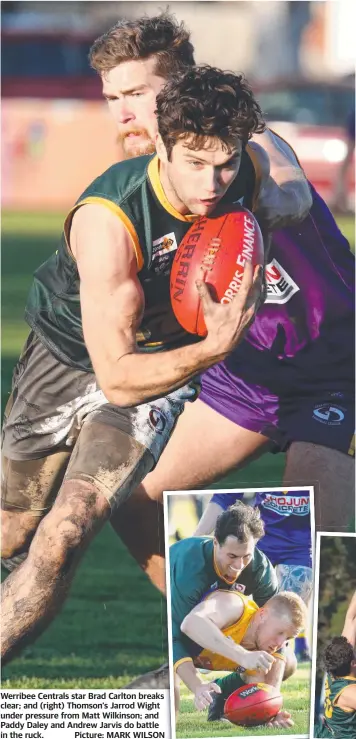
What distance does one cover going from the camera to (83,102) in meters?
12.7

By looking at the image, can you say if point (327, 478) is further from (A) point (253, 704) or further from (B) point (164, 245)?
(B) point (164, 245)

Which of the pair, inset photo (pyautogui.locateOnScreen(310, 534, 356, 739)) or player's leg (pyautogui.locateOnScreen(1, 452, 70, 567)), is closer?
inset photo (pyautogui.locateOnScreen(310, 534, 356, 739))

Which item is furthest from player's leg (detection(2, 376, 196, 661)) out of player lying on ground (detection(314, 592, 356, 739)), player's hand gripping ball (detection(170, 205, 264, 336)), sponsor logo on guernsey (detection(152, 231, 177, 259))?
player lying on ground (detection(314, 592, 356, 739))

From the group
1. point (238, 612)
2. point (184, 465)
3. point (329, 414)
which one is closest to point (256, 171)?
point (329, 414)

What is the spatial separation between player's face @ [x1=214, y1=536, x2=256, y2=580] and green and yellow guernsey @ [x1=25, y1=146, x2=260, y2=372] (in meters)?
0.70

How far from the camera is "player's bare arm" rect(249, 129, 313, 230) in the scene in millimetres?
4344

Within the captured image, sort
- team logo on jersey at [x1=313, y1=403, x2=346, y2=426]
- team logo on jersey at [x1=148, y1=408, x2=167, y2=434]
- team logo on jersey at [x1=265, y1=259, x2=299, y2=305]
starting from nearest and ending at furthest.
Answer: team logo on jersey at [x1=148, y1=408, x2=167, y2=434] < team logo on jersey at [x1=265, y1=259, x2=299, y2=305] < team logo on jersey at [x1=313, y1=403, x2=346, y2=426]

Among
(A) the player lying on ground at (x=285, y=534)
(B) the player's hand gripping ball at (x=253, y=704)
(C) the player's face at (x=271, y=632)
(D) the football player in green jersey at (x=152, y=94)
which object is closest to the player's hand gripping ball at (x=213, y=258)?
(D) the football player in green jersey at (x=152, y=94)

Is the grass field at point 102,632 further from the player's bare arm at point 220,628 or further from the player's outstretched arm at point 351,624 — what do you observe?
the player's outstretched arm at point 351,624

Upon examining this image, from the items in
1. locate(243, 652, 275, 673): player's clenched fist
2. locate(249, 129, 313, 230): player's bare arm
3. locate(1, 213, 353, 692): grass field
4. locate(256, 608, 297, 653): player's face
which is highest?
locate(249, 129, 313, 230): player's bare arm

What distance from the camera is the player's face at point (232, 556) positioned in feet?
14.0

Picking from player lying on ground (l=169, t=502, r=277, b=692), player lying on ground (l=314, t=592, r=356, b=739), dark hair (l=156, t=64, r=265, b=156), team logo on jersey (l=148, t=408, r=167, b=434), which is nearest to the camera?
dark hair (l=156, t=64, r=265, b=156)

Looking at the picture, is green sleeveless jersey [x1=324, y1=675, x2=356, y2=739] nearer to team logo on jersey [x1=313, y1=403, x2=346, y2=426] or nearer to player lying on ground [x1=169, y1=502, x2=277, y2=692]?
player lying on ground [x1=169, y1=502, x2=277, y2=692]

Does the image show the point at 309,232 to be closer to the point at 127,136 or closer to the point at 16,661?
the point at 127,136
